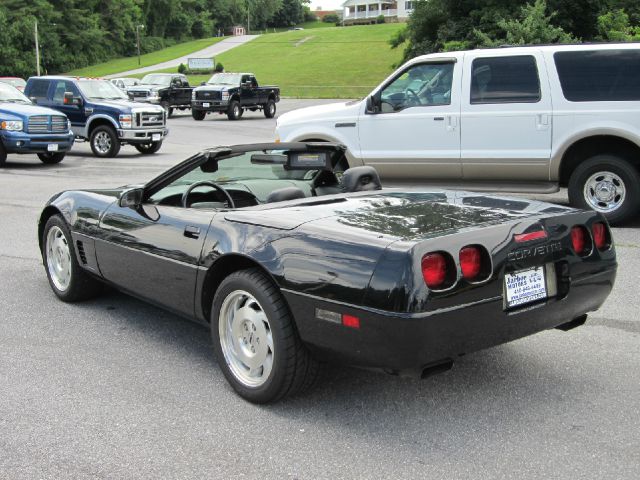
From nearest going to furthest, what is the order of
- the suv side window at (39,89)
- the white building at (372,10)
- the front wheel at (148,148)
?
the suv side window at (39,89) < the front wheel at (148,148) < the white building at (372,10)

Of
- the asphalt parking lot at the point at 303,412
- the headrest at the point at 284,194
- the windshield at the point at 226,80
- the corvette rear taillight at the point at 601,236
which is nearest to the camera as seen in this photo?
the asphalt parking lot at the point at 303,412

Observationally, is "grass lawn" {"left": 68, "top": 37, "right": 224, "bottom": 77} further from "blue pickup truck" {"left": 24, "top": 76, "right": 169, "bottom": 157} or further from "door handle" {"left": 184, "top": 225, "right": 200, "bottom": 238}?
"door handle" {"left": 184, "top": 225, "right": 200, "bottom": 238}

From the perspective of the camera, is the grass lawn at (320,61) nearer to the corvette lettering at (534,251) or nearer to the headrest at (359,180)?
the headrest at (359,180)

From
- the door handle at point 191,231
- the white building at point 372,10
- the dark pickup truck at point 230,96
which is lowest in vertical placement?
the door handle at point 191,231

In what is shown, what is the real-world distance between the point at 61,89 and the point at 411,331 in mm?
18214

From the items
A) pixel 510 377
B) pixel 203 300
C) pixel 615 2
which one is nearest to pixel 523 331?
pixel 510 377

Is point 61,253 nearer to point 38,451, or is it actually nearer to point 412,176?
point 38,451

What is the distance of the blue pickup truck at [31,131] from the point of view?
16.5m

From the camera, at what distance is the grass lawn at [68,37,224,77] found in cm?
8422

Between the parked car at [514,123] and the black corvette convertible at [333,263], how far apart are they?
470cm

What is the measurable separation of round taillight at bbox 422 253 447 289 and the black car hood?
0.41 ft

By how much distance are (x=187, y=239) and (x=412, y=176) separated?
6125 millimetres

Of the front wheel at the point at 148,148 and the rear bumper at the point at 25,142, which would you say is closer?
the rear bumper at the point at 25,142

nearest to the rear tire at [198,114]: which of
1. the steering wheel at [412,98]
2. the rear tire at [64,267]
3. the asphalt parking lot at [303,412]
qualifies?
the steering wheel at [412,98]
